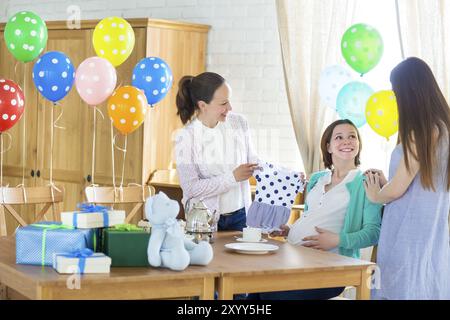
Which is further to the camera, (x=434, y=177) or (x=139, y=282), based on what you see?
(x=434, y=177)

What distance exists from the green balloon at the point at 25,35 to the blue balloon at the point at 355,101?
1.96 m

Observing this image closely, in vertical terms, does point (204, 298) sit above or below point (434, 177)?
below

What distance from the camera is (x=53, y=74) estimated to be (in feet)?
16.7

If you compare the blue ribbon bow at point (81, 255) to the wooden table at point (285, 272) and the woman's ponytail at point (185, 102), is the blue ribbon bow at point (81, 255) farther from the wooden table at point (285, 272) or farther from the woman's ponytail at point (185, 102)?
the woman's ponytail at point (185, 102)

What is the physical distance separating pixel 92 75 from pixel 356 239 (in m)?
2.09

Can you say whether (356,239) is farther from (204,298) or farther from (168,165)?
(168,165)

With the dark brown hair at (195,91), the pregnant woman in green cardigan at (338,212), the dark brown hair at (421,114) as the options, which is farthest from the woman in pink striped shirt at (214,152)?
the dark brown hair at (421,114)

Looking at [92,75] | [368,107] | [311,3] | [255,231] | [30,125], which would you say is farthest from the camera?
[30,125]

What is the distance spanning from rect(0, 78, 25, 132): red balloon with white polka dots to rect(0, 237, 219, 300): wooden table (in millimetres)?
1983

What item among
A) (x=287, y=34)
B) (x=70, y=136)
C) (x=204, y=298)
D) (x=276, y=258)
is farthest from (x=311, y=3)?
(x=204, y=298)

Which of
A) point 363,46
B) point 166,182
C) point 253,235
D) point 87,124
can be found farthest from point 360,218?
point 87,124

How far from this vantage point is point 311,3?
557cm

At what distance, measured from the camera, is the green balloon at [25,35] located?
17.2ft

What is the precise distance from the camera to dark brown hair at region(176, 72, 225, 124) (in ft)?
14.1
